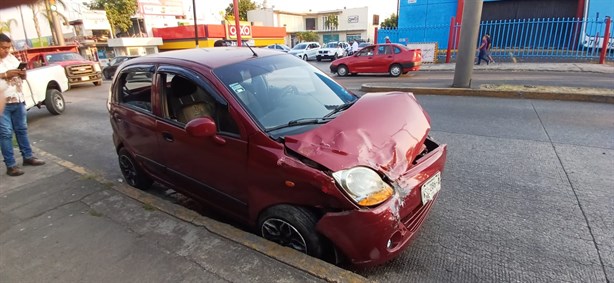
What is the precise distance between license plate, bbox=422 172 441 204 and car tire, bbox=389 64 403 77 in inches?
485

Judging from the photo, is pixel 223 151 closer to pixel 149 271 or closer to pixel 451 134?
pixel 149 271

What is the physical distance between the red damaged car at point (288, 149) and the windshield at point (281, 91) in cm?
1

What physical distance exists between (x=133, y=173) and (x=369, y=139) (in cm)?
320

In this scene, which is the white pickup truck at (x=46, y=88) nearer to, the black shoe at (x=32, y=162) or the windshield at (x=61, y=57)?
the black shoe at (x=32, y=162)

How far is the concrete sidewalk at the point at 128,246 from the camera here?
2490 mm

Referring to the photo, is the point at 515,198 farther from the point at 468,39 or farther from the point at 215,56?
the point at 468,39

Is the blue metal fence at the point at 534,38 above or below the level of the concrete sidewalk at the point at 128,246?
above

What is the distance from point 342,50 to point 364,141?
26628mm

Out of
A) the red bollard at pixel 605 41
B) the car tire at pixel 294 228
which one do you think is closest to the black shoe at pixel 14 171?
the car tire at pixel 294 228

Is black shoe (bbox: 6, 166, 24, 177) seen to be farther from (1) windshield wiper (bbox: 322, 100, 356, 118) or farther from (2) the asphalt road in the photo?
(1) windshield wiper (bbox: 322, 100, 356, 118)

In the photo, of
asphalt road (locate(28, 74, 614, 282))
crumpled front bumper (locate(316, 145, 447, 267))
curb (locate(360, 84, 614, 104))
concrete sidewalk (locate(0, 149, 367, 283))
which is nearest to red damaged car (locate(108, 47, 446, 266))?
crumpled front bumper (locate(316, 145, 447, 267))

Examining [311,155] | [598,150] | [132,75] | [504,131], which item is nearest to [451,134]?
[504,131]

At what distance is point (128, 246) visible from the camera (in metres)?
2.90

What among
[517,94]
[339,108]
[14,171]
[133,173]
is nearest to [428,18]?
[517,94]
